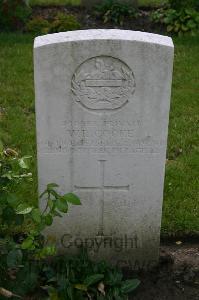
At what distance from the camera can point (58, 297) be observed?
12.1 ft

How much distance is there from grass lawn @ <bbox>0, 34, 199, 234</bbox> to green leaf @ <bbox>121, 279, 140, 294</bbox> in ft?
2.60

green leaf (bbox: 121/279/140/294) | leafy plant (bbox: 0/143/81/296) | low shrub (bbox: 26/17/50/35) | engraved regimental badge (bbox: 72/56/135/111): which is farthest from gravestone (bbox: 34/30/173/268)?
low shrub (bbox: 26/17/50/35)

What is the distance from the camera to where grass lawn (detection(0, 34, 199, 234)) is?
4.86 m

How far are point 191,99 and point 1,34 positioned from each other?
337 cm

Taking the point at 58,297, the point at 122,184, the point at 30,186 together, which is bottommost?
the point at 58,297

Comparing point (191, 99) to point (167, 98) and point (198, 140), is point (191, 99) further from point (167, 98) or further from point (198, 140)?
point (167, 98)

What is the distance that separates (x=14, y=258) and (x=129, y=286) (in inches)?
31.6

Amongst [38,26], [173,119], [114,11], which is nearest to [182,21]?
[114,11]

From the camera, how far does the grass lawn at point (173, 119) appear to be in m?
4.86

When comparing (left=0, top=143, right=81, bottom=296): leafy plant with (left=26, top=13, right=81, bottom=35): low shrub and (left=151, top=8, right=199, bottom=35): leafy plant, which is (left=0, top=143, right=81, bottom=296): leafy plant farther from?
(left=151, top=8, right=199, bottom=35): leafy plant

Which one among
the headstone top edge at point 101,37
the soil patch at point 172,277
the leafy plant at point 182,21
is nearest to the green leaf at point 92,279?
the soil patch at point 172,277

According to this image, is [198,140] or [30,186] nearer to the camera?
[30,186]

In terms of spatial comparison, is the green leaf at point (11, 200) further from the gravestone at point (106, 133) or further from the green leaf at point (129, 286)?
the green leaf at point (129, 286)

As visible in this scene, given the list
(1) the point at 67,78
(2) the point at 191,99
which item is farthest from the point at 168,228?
(2) the point at 191,99
